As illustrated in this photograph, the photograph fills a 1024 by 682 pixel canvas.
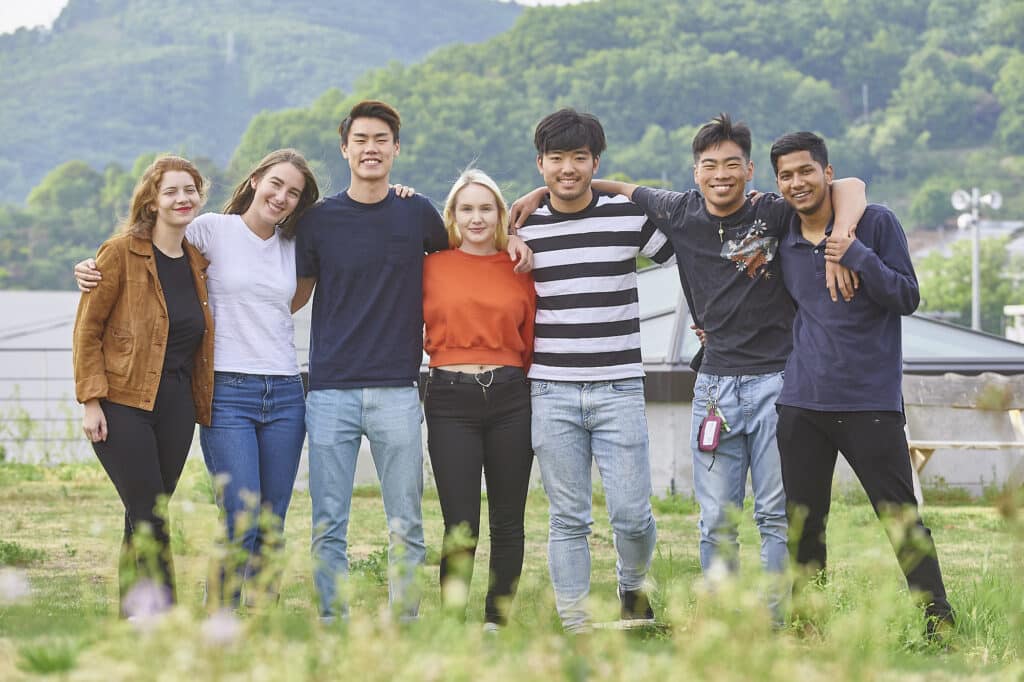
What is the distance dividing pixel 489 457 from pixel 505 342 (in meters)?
0.42

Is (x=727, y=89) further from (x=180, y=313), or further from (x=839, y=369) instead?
(x=180, y=313)

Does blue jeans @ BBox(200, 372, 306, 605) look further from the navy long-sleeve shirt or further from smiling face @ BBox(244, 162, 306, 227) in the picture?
the navy long-sleeve shirt

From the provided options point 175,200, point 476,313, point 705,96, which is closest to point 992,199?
point 476,313

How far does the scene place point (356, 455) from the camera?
445 centimetres

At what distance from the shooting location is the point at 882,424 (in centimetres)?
421

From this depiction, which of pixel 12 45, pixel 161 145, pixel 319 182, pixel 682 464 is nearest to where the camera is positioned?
pixel 319 182

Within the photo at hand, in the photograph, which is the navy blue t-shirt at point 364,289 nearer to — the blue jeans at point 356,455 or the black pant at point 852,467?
the blue jeans at point 356,455

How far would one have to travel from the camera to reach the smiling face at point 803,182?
4.24m

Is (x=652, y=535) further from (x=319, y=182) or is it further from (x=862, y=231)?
(x=319, y=182)

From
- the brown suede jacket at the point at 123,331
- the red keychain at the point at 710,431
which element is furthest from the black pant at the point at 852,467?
the brown suede jacket at the point at 123,331

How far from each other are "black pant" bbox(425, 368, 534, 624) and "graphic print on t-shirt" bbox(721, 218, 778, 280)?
0.86 m

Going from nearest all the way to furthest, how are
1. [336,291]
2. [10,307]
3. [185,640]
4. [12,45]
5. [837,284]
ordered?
1. [185,640]
2. [837,284]
3. [336,291]
4. [10,307]
5. [12,45]

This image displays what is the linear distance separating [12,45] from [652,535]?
611 ft

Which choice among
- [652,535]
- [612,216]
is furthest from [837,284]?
[652,535]
